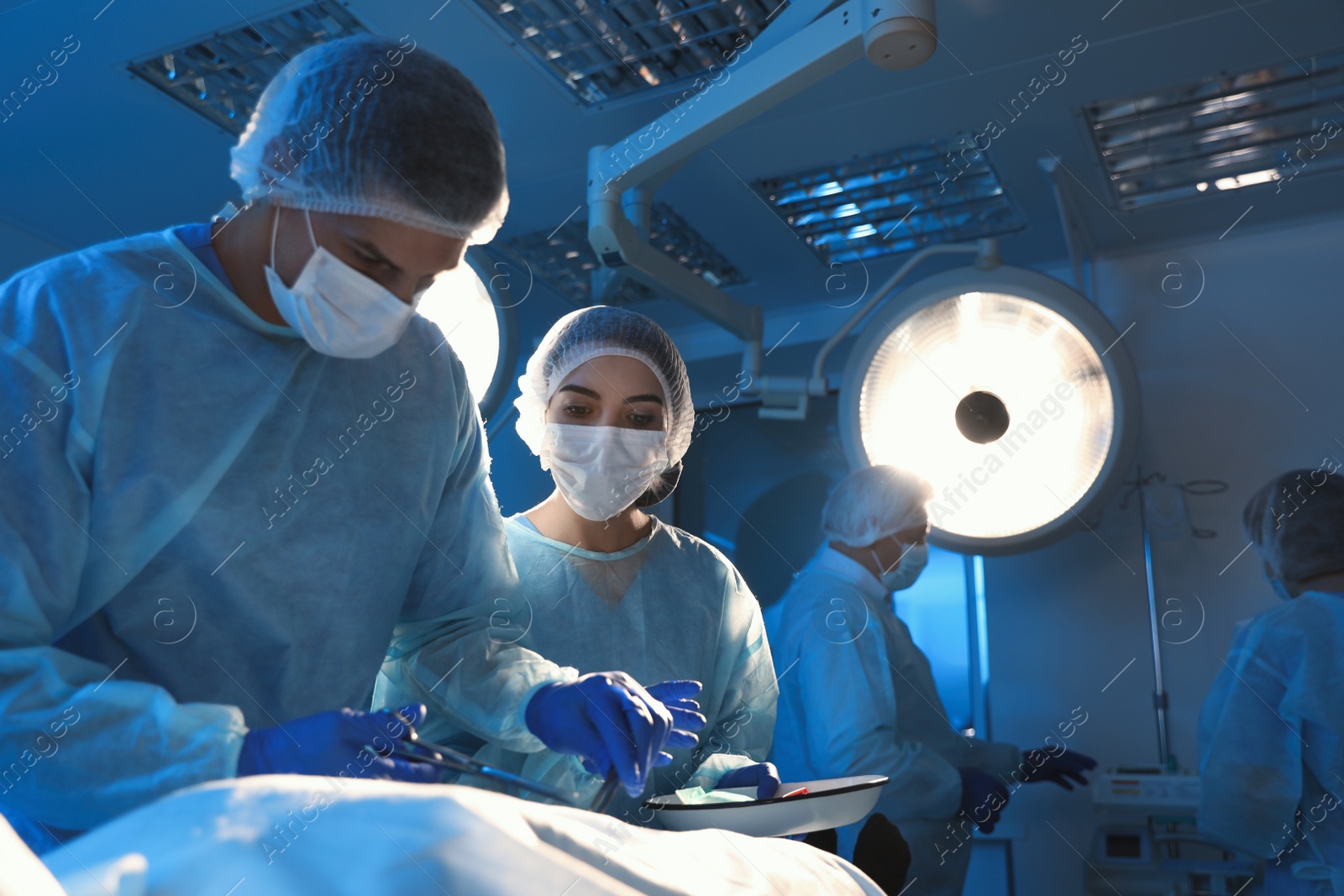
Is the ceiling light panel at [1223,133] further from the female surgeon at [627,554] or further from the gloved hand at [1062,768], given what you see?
the gloved hand at [1062,768]

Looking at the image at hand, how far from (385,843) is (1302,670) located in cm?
190

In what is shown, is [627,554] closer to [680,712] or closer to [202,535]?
[680,712]

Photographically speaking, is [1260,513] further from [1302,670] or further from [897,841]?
[897,841]

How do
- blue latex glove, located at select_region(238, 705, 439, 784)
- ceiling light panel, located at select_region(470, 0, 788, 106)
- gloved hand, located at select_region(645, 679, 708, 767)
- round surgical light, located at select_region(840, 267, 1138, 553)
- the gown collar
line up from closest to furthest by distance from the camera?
blue latex glove, located at select_region(238, 705, 439, 784) < gloved hand, located at select_region(645, 679, 708, 767) < ceiling light panel, located at select_region(470, 0, 788, 106) < round surgical light, located at select_region(840, 267, 1138, 553) < the gown collar

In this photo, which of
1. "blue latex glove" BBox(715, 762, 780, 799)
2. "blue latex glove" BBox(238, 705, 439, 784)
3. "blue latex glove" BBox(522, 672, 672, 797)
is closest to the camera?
"blue latex glove" BBox(238, 705, 439, 784)

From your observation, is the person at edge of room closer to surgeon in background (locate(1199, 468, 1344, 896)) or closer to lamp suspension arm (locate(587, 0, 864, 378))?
lamp suspension arm (locate(587, 0, 864, 378))

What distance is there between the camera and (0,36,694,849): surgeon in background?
32.0 inches

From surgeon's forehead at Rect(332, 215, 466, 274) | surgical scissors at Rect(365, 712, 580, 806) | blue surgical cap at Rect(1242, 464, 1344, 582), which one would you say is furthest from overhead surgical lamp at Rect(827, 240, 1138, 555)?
surgical scissors at Rect(365, 712, 580, 806)

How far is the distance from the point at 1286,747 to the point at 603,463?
4.45ft

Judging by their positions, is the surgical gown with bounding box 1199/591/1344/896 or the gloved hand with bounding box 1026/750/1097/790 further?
the gloved hand with bounding box 1026/750/1097/790

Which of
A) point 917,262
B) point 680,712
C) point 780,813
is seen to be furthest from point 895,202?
point 780,813

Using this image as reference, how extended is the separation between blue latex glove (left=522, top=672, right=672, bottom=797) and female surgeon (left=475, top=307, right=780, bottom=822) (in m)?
0.41

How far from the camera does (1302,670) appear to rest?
185cm

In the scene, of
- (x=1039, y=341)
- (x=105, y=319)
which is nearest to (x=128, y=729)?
(x=105, y=319)
